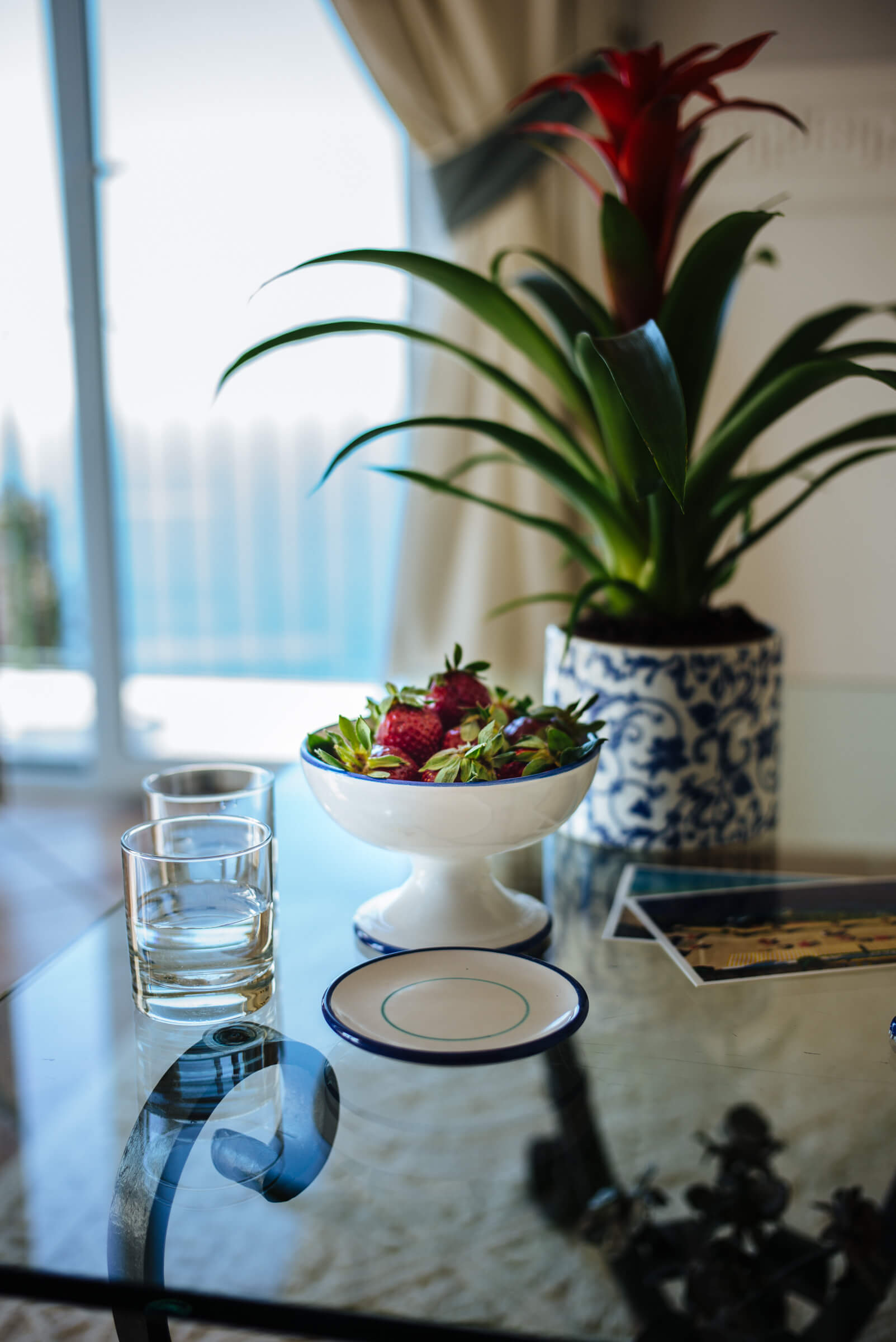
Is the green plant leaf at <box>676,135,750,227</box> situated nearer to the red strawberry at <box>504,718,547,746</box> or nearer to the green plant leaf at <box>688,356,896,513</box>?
the green plant leaf at <box>688,356,896,513</box>

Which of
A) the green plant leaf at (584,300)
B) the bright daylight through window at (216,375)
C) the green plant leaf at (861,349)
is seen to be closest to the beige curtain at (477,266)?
the bright daylight through window at (216,375)

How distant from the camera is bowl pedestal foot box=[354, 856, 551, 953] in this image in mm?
685

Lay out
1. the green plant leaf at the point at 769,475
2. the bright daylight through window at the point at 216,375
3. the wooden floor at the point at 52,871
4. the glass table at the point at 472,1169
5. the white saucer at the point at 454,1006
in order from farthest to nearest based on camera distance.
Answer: the bright daylight through window at the point at 216,375, the wooden floor at the point at 52,871, the green plant leaf at the point at 769,475, the white saucer at the point at 454,1006, the glass table at the point at 472,1169

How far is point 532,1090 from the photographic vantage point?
0.53 m

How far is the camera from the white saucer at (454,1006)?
0.55 meters

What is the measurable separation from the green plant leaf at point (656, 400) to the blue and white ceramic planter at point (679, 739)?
25 centimetres

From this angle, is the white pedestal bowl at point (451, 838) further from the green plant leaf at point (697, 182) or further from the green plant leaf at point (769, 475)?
the green plant leaf at point (697, 182)

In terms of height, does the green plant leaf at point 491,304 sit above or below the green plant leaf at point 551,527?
above

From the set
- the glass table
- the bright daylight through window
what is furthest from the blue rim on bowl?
the bright daylight through window

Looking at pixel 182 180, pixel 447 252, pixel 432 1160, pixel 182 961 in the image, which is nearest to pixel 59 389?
pixel 182 180

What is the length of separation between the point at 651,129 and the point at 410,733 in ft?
1.60

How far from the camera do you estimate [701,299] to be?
811mm

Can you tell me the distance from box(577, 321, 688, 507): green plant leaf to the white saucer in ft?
0.92

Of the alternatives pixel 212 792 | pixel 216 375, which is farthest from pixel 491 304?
pixel 216 375
